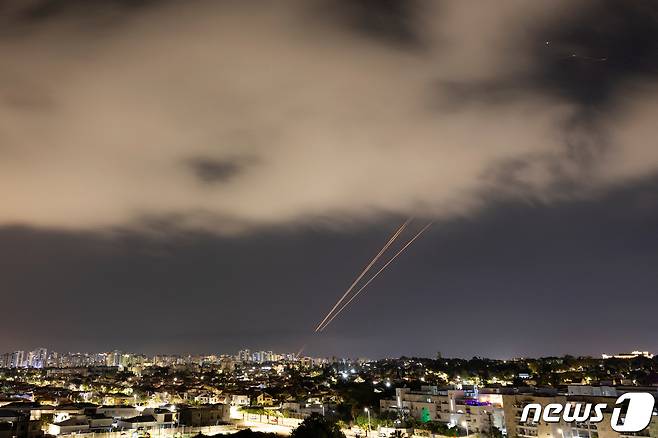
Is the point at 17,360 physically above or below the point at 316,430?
above

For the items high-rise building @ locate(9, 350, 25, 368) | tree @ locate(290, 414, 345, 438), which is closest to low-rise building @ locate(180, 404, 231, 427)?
tree @ locate(290, 414, 345, 438)

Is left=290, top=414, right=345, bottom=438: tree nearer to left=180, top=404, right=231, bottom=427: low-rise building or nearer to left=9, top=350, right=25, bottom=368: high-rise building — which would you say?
left=180, top=404, right=231, bottom=427: low-rise building

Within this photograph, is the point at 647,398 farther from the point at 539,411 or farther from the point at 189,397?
the point at 189,397

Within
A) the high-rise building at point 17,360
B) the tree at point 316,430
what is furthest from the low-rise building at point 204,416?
the high-rise building at point 17,360

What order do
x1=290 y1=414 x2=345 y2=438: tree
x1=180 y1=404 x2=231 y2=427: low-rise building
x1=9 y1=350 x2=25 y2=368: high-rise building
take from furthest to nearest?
1. x1=9 y1=350 x2=25 y2=368: high-rise building
2. x1=180 y1=404 x2=231 y2=427: low-rise building
3. x1=290 y1=414 x2=345 y2=438: tree

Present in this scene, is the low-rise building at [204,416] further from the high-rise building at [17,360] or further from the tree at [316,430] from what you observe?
the high-rise building at [17,360]

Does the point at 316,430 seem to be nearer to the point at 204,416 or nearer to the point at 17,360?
the point at 204,416

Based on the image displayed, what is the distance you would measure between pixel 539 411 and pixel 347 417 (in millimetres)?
21938

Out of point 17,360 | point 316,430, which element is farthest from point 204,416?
point 17,360

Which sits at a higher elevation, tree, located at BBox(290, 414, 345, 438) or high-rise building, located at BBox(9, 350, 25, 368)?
high-rise building, located at BBox(9, 350, 25, 368)

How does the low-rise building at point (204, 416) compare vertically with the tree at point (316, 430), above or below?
above

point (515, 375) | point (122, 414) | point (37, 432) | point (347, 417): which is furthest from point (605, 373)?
point (37, 432)

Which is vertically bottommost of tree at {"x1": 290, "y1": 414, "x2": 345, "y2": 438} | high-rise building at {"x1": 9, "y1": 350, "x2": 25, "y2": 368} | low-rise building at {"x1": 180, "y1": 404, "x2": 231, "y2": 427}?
tree at {"x1": 290, "y1": 414, "x2": 345, "y2": 438}

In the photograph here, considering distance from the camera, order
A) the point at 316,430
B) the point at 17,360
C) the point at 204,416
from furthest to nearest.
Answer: the point at 17,360 < the point at 204,416 < the point at 316,430
